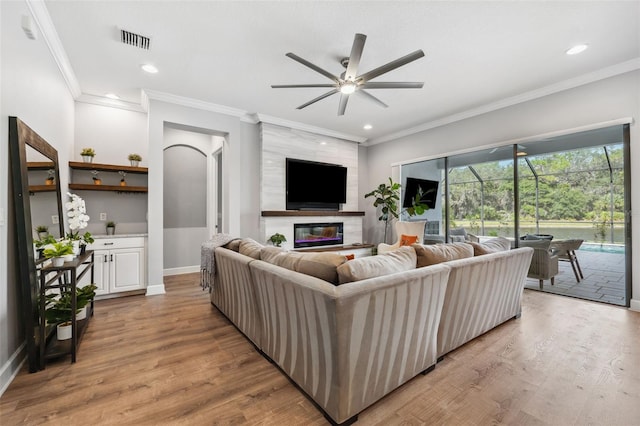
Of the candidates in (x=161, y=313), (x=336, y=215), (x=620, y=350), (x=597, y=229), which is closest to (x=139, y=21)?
(x=161, y=313)

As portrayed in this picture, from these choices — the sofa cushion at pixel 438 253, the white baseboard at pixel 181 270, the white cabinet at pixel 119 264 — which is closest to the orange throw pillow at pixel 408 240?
the sofa cushion at pixel 438 253

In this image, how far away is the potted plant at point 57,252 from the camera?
2.00m

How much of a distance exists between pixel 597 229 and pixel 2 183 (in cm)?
588

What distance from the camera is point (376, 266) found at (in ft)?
5.13

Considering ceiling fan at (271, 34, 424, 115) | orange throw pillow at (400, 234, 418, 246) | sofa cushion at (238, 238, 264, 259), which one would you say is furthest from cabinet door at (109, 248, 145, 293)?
orange throw pillow at (400, 234, 418, 246)

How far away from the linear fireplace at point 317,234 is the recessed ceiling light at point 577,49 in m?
4.15

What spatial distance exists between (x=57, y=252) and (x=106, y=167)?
2.19 m

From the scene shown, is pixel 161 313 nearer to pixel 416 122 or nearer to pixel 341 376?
pixel 341 376

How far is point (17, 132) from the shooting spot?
1.86 meters

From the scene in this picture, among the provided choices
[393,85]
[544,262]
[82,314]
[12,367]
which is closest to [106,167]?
[82,314]

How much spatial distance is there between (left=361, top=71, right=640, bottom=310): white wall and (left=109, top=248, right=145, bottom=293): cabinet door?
4993mm

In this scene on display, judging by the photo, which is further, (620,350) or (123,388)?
(620,350)

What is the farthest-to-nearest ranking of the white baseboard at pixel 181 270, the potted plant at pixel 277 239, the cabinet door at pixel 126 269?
1. the white baseboard at pixel 181 270
2. the potted plant at pixel 277 239
3. the cabinet door at pixel 126 269

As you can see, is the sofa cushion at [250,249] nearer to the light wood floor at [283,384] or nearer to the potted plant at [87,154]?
the light wood floor at [283,384]
